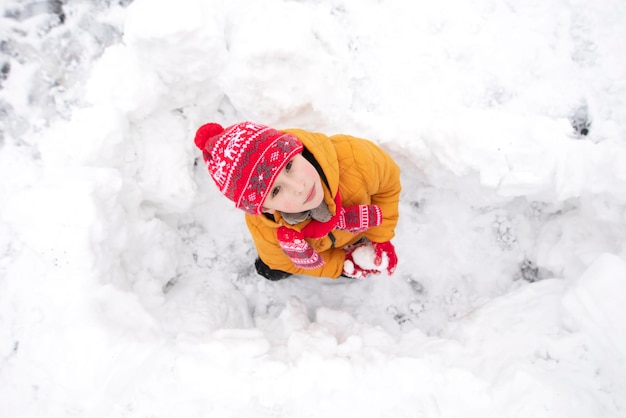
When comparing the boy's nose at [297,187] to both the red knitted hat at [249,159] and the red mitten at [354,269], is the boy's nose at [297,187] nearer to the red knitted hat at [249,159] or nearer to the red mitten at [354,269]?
the red knitted hat at [249,159]

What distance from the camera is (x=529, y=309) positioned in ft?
5.53

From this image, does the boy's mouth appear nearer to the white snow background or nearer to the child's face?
the child's face

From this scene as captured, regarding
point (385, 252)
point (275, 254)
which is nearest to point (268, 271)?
point (275, 254)

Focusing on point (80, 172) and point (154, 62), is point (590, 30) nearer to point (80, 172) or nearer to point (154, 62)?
point (154, 62)

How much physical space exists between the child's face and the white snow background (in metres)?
0.65

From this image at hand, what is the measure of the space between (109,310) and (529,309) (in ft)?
5.52

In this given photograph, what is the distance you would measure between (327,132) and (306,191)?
0.76 metres

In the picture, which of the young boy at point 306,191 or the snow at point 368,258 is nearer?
the young boy at point 306,191

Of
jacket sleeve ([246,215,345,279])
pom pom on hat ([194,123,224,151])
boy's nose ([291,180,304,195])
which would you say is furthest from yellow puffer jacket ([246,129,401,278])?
pom pom on hat ([194,123,224,151])

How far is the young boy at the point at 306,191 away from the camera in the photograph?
1183mm

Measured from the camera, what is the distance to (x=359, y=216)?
1.55 m

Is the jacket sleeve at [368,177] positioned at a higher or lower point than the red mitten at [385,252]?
higher

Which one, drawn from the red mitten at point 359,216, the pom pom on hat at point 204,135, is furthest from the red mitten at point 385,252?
the pom pom on hat at point 204,135

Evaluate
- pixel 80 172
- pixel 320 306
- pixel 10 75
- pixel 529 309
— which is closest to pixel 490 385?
pixel 529 309
